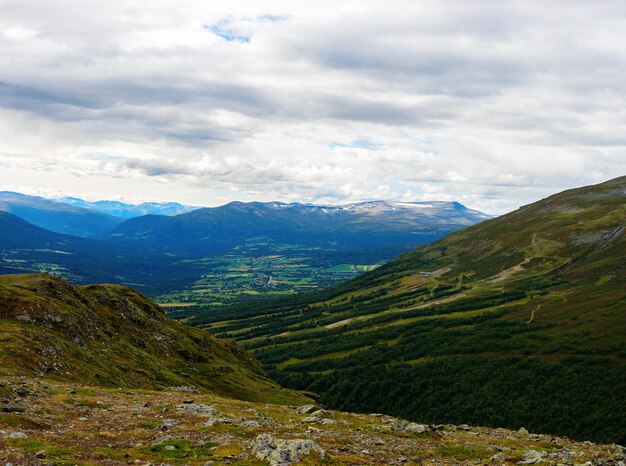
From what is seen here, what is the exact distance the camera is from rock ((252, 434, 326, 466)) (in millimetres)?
28281

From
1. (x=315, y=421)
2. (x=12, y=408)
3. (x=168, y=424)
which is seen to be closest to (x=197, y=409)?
(x=168, y=424)

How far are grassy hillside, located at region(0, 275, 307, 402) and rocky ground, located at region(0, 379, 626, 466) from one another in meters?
13.8

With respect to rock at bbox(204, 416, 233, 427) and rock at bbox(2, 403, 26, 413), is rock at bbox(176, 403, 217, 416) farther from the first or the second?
rock at bbox(2, 403, 26, 413)

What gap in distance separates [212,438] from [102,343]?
196ft

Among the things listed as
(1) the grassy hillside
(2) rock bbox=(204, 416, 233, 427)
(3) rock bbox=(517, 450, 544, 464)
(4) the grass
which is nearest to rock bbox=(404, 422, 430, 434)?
(4) the grass

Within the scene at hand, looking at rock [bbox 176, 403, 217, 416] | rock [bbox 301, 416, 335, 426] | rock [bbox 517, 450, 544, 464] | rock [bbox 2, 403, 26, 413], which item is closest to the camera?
rock [bbox 517, 450, 544, 464]

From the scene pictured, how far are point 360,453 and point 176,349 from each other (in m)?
88.4

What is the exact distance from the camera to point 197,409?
43.7 meters

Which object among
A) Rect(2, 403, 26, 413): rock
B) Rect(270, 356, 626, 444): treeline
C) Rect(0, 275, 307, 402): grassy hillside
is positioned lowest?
Rect(270, 356, 626, 444): treeline

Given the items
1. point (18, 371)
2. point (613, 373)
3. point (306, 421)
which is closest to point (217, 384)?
point (18, 371)

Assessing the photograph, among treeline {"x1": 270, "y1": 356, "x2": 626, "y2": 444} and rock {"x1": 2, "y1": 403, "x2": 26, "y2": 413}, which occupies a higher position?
rock {"x1": 2, "y1": 403, "x2": 26, "y2": 413}

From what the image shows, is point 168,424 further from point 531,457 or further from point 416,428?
point 531,457

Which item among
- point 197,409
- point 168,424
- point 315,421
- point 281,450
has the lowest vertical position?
point 315,421

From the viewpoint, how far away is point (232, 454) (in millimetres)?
29547
